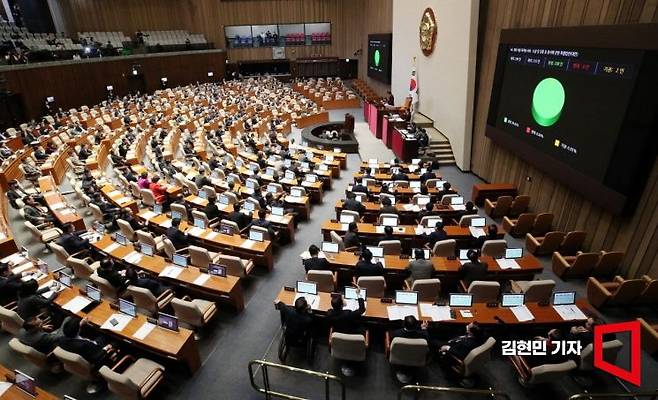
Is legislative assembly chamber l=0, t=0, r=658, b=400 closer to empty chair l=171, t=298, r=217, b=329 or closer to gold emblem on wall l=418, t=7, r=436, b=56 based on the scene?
empty chair l=171, t=298, r=217, b=329

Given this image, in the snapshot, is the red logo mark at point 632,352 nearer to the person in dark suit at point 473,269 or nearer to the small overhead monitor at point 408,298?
the person in dark suit at point 473,269

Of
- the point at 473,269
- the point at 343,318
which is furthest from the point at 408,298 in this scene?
the point at 473,269

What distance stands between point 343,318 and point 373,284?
120cm

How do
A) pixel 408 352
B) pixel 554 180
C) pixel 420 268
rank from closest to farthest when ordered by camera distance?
pixel 408 352, pixel 420 268, pixel 554 180

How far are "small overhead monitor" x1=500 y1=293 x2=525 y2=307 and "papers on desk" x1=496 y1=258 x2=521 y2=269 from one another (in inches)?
49.0

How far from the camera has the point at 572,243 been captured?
873 cm

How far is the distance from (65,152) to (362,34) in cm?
2718

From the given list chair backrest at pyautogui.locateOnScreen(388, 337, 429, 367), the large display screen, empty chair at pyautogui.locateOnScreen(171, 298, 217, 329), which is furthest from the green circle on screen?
the large display screen

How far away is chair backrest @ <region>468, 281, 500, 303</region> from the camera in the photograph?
645 centimetres

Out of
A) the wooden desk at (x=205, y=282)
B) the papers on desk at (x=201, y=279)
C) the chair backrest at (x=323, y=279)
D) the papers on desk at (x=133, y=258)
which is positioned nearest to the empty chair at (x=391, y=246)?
the chair backrest at (x=323, y=279)

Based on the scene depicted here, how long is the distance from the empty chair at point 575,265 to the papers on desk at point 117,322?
853cm

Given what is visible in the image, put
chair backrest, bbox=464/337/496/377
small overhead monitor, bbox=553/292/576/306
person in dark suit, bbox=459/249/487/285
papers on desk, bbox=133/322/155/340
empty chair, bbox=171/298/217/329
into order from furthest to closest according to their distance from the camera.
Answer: person in dark suit, bbox=459/249/487/285
empty chair, bbox=171/298/217/329
small overhead monitor, bbox=553/292/576/306
papers on desk, bbox=133/322/155/340
chair backrest, bbox=464/337/496/377

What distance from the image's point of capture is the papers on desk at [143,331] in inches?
228

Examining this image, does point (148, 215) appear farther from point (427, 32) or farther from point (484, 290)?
point (427, 32)
